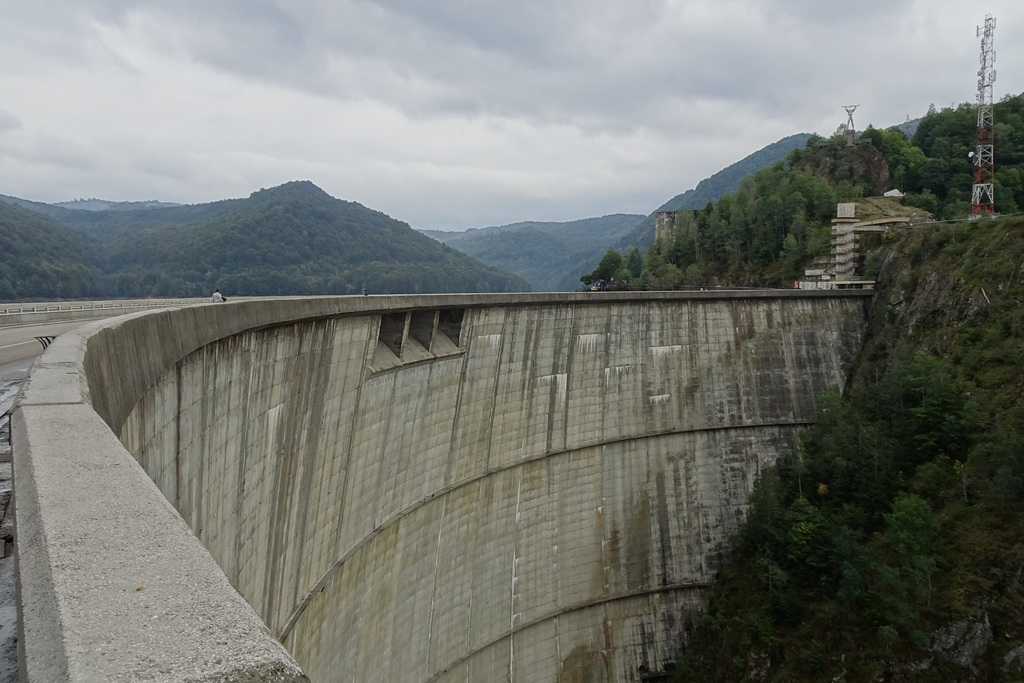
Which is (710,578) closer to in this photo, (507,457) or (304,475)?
(507,457)

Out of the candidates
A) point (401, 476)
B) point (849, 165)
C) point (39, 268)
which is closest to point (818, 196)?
point (849, 165)

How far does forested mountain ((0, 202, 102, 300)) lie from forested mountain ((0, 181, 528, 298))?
95 cm

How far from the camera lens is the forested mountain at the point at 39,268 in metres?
44.2

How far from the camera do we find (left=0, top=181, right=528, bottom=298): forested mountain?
221 ft

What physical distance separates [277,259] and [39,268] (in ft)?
109

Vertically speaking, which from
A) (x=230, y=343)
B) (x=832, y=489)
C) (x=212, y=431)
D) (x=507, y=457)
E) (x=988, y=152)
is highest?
(x=988, y=152)

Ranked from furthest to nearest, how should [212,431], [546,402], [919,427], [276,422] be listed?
[919,427]
[546,402]
[276,422]
[212,431]

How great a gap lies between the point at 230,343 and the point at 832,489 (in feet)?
75.5

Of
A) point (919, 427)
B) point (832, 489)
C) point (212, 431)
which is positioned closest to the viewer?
point (212, 431)

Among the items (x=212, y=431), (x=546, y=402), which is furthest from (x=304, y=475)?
(x=546, y=402)

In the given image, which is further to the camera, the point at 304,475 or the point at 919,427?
the point at 919,427

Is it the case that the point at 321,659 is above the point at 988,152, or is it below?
below

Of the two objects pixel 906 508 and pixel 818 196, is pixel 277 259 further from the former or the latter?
pixel 906 508

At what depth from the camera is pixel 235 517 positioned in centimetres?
909
